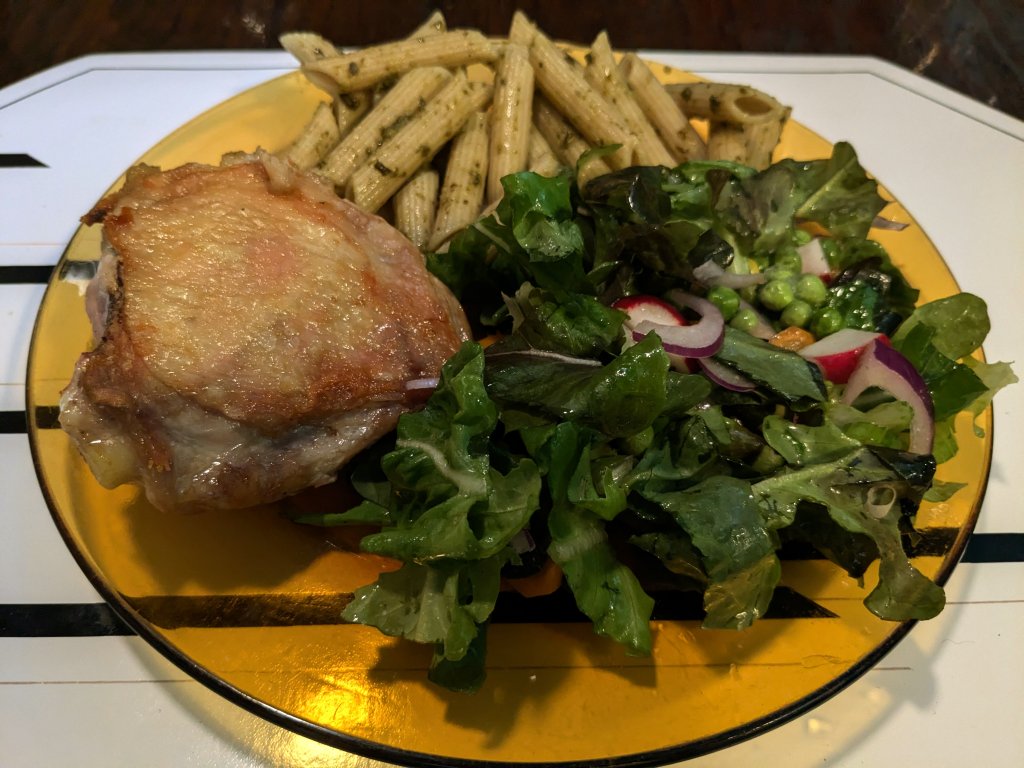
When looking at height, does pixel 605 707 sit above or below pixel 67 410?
below

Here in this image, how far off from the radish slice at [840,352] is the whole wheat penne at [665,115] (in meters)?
0.91

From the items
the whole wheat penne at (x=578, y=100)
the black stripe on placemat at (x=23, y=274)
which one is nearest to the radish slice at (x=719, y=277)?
the whole wheat penne at (x=578, y=100)

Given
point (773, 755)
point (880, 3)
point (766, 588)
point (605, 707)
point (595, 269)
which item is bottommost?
point (773, 755)

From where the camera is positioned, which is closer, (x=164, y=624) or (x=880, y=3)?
(x=164, y=624)

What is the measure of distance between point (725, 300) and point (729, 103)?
2.88ft

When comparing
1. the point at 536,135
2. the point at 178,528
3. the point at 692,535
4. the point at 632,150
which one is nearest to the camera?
the point at 692,535

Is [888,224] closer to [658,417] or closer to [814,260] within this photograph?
[814,260]

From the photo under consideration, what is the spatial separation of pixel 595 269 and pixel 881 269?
2.93 feet

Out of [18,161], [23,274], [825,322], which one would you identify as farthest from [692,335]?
[18,161]

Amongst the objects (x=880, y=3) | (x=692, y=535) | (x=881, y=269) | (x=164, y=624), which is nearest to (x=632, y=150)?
(x=881, y=269)

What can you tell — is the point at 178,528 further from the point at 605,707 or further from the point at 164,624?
the point at 605,707

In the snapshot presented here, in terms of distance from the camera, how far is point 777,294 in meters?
1.96

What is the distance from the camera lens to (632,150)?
2207mm

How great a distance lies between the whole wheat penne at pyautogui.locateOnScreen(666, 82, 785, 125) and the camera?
92.1 inches
